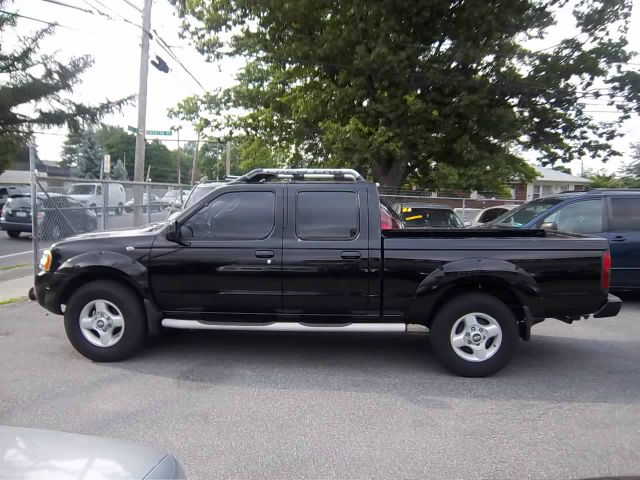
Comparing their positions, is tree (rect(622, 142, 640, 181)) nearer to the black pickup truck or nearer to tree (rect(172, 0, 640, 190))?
tree (rect(172, 0, 640, 190))

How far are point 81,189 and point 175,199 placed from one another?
531 cm

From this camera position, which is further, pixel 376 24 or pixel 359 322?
pixel 376 24

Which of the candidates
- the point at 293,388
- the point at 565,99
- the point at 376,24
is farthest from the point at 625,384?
the point at 565,99

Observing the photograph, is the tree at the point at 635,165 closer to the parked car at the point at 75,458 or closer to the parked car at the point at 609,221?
the parked car at the point at 609,221

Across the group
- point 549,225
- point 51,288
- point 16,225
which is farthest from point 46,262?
point 16,225

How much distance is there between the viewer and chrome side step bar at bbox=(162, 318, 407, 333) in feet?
16.5

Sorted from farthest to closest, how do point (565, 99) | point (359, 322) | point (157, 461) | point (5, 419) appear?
point (565, 99) < point (359, 322) < point (5, 419) < point (157, 461)

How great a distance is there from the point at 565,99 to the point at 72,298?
1730cm

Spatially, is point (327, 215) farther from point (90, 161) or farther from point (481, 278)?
point (90, 161)

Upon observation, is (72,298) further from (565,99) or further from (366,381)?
(565,99)

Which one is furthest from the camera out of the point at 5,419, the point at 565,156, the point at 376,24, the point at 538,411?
the point at 565,156

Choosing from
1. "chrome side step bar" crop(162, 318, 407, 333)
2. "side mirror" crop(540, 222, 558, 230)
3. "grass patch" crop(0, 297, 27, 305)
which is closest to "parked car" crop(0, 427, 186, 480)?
"chrome side step bar" crop(162, 318, 407, 333)

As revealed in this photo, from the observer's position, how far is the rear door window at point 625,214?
25.9 feet

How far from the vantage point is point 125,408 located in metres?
4.12
